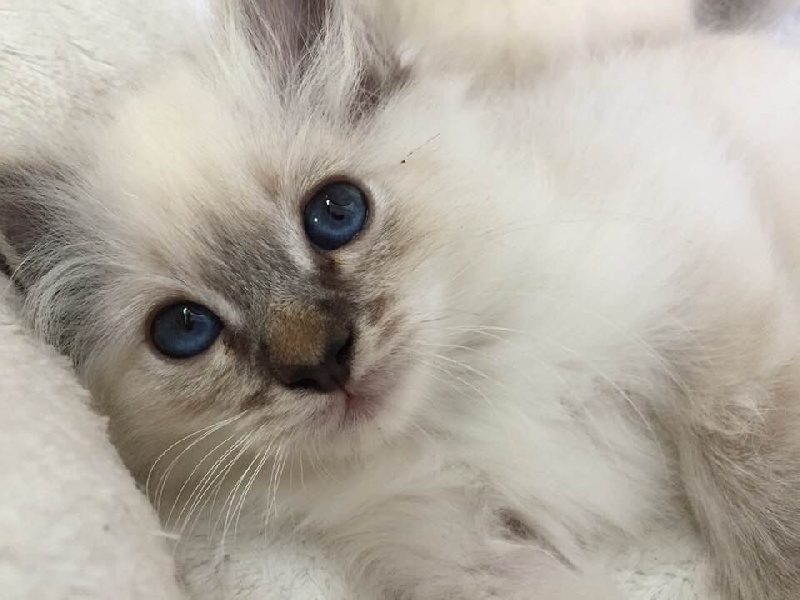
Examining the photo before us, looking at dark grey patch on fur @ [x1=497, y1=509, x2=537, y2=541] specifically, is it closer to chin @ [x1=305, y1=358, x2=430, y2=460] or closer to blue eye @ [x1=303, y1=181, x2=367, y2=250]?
chin @ [x1=305, y1=358, x2=430, y2=460]

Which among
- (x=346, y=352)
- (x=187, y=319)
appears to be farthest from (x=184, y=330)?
(x=346, y=352)

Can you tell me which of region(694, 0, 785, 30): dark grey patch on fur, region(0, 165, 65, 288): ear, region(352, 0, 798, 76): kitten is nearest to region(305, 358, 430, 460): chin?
region(0, 165, 65, 288): ear

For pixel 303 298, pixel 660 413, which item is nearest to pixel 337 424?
pixel 303 298

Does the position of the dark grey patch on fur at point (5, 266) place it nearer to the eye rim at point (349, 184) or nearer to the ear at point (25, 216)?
the ear at point (25, 216)

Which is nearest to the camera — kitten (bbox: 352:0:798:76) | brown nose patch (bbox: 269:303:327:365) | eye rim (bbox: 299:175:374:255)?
brown nose patch (bbox: 269:303:327:365)

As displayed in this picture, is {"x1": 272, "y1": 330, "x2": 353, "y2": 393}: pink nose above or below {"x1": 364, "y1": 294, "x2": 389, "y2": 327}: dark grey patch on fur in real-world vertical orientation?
below

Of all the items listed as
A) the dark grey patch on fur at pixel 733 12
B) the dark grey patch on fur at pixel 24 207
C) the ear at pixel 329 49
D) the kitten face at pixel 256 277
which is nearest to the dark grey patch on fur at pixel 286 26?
the ear at pixel 329 49

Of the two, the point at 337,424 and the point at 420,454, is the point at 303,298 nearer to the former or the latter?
the point at 337,424

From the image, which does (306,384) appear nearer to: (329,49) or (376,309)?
(376,309)
